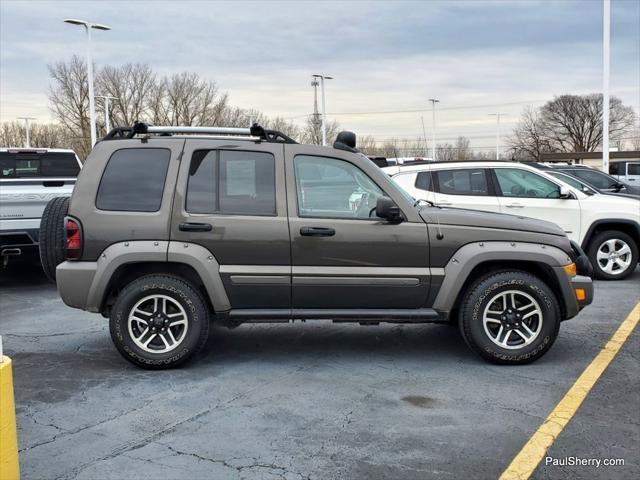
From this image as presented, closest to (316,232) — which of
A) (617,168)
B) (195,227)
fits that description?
(195,227)

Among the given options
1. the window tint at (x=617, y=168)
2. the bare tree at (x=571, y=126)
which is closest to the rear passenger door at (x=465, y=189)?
the window tint at (x=617, y=168)

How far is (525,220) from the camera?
17.8 ft

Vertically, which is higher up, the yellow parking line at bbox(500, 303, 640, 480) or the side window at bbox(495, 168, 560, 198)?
the side window at bbox(495, 168, 560, 198)

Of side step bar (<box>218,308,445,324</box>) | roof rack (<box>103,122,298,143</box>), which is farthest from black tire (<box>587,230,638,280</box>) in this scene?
roof rack (<box>103,122,298,143</box>)

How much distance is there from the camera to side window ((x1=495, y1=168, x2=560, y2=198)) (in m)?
9.38

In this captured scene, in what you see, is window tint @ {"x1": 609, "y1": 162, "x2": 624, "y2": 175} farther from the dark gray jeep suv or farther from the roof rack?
the roof rack

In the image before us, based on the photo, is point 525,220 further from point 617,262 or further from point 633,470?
point 617,262

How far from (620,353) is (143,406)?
4.08 metres

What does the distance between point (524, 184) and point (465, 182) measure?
0.87 meters

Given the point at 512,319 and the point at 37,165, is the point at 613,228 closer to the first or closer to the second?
the point at 512,319

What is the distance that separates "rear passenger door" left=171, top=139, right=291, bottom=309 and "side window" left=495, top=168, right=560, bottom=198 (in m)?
5.20

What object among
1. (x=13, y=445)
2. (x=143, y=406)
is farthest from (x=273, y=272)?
(x=13, y=445)

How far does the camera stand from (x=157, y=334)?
5.12m

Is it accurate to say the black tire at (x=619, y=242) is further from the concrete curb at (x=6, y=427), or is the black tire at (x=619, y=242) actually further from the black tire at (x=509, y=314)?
the concrete curb at (x=6, y=427)
